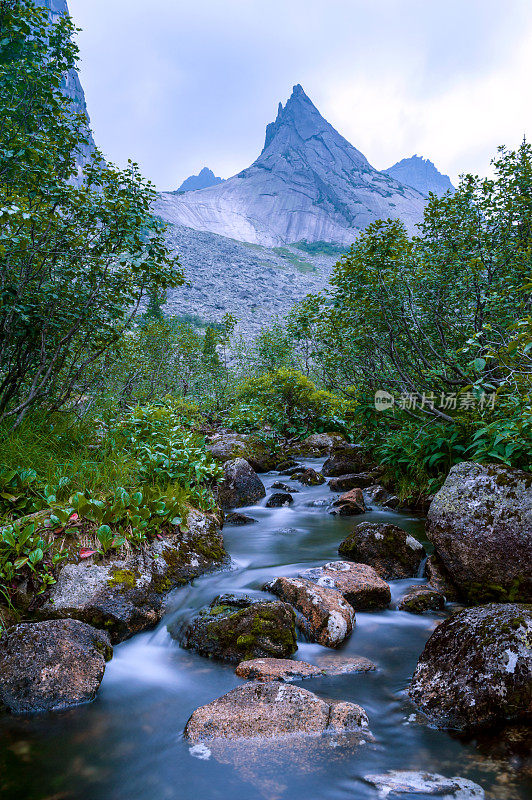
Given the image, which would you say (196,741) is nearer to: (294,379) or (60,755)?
(60,755)

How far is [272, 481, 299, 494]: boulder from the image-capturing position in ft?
34.1

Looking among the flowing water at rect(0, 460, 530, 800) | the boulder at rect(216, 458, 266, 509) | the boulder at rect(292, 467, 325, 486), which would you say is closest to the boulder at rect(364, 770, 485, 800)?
the flowing water at rect(0, 460, 530, 800)

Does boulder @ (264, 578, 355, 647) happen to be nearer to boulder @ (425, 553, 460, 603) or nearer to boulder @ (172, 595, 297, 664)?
boulder @ (172, 595, 297, 664)

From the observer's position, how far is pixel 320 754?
8.56ft

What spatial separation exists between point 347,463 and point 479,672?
877cm

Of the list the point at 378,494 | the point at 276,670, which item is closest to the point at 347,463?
the point at 378,494

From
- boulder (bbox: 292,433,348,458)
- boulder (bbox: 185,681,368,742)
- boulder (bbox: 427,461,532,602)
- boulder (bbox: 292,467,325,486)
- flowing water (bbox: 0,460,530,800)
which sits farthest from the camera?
boulder (bbox: 292,433,348,458)

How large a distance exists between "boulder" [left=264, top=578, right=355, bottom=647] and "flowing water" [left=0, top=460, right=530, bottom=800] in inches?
4.7

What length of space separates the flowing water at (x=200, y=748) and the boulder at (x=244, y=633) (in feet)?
0.37

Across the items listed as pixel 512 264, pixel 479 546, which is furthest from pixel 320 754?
pixel 512 264

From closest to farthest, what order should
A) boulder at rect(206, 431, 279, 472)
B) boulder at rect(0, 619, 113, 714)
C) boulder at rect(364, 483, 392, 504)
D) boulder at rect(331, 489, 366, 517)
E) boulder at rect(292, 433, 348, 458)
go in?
boulder at rect(0, 619, 113, 714), boulder at rect(331, 489, 366, 517), boulder at rect(364, 483, 392, 504), boulder at rect(206, 431, 279, 472), boulder at rect(292, 433, 348, 458)

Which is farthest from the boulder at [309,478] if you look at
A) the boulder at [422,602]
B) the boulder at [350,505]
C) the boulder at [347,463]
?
the boulder at [422,602]

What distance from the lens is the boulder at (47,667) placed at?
10.1 feet

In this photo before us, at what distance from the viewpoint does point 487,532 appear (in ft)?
15.3
